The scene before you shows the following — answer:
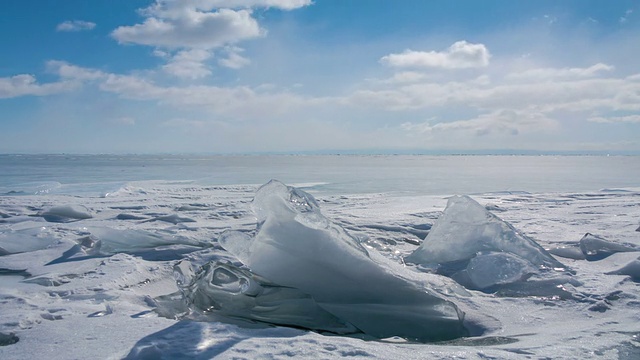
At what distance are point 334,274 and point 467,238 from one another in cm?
194

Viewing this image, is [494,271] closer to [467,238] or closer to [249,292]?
[467,238]

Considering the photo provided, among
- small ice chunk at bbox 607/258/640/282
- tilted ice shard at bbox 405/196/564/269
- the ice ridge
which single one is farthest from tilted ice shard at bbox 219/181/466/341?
small ice chunk at bbox 607/258/640/282

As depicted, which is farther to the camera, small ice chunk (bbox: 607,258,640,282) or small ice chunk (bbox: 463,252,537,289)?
small ice chunk (bbox: 607,258,640,282)

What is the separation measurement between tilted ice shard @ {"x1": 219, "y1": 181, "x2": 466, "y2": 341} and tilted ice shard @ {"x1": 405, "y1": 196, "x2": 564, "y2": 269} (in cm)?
156

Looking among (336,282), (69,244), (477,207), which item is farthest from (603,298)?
(69,244)

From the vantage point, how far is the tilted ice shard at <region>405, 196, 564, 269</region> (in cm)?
397

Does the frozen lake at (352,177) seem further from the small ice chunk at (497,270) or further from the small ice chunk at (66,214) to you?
the small ice chunk at (497,270)

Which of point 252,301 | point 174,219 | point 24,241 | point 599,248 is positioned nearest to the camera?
point 252,301

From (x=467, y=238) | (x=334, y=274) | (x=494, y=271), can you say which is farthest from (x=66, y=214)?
(x=494, y=271)

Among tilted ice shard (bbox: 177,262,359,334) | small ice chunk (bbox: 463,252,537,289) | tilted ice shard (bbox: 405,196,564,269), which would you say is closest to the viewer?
tilted ice shard (bbox: 177,262,359,334)

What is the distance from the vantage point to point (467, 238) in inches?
164

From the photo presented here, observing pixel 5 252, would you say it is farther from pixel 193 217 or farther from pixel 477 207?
pixel 477 207

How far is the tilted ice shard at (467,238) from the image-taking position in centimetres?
397

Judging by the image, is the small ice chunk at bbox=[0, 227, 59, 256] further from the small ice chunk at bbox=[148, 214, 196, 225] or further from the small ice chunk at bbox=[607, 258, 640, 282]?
the small ice chunk at bbox=[607, 258, 640, 282]
